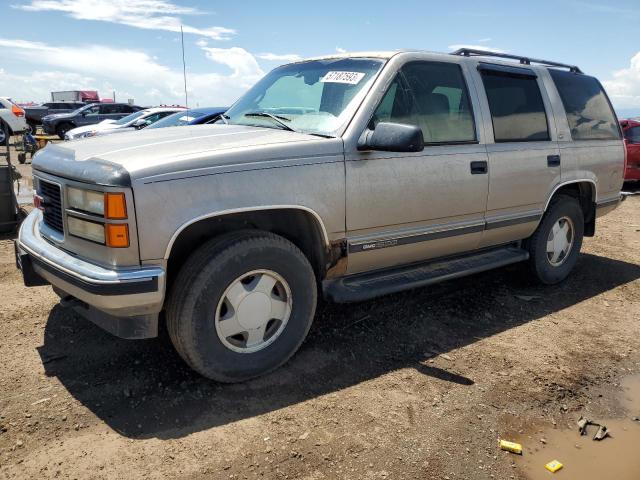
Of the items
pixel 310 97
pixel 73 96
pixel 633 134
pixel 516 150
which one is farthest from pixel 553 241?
pixel 73 96

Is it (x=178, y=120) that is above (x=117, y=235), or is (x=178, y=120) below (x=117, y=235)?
above

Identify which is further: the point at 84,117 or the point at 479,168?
the point at 84,117

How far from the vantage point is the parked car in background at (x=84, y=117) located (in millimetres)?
24109

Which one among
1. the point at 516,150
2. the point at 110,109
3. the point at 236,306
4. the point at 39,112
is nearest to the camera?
the point at 236,306

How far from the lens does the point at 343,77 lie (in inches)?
144

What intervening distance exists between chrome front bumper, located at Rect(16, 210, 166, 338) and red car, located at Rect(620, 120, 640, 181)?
11.4 metres

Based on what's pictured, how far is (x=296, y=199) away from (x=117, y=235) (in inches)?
39.0

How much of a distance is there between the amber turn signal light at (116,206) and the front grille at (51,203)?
0.57 meters

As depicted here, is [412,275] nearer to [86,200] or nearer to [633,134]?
[86,200]

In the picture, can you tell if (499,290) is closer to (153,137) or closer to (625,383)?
(625,383)

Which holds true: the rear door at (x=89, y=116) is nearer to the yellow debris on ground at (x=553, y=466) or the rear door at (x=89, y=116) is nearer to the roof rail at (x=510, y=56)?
the roof rail at (x=510, y=56)

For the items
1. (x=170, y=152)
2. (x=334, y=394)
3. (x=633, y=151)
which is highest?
(x=170, y=152)

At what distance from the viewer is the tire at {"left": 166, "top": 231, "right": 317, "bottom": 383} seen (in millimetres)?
2855

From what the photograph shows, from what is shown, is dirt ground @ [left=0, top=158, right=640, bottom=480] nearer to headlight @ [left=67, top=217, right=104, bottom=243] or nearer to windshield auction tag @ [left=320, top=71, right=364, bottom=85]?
headlight @ [left=67, top=217, right=104, bottom=243]
